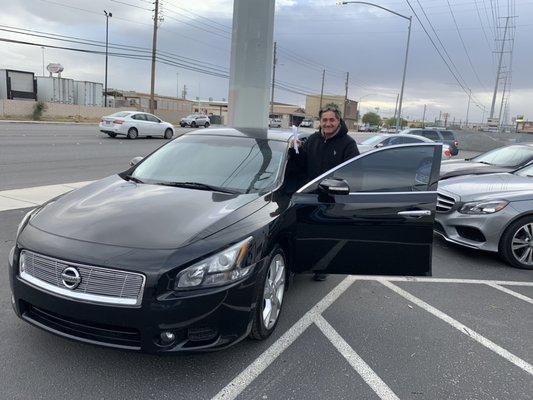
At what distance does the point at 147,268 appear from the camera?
276 cm

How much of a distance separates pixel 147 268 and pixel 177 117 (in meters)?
58.8

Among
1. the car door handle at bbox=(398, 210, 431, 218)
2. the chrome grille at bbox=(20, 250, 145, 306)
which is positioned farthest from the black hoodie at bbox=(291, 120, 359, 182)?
the chrome grille at bbox=(20, 250, 145, 306)

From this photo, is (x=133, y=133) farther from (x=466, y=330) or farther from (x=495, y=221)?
(x=466, y=330)

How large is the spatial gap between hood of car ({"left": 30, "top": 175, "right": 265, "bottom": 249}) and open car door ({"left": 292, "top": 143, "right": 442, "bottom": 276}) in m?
0.60

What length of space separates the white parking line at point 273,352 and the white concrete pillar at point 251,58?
203 inches

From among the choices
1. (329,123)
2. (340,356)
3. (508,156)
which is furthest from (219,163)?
(508,156)

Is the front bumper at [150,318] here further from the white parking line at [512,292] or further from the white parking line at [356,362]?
the white parking line at [512,292]

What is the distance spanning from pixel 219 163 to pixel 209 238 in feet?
5.00

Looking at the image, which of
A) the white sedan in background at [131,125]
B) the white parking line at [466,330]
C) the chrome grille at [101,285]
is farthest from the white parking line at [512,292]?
the white sedan in background at [131,125]

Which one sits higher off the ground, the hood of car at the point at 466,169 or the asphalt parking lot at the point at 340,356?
the hood of car at the point at 466,169

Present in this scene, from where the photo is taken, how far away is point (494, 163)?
8.94 meters

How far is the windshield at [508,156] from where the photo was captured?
8609 millimetres

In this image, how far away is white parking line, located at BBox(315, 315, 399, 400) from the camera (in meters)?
3.04

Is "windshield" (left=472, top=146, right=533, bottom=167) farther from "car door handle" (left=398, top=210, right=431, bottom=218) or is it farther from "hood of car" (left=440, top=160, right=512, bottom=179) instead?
"car door handle" (left=398, top=210, right=431, bottom=218)
